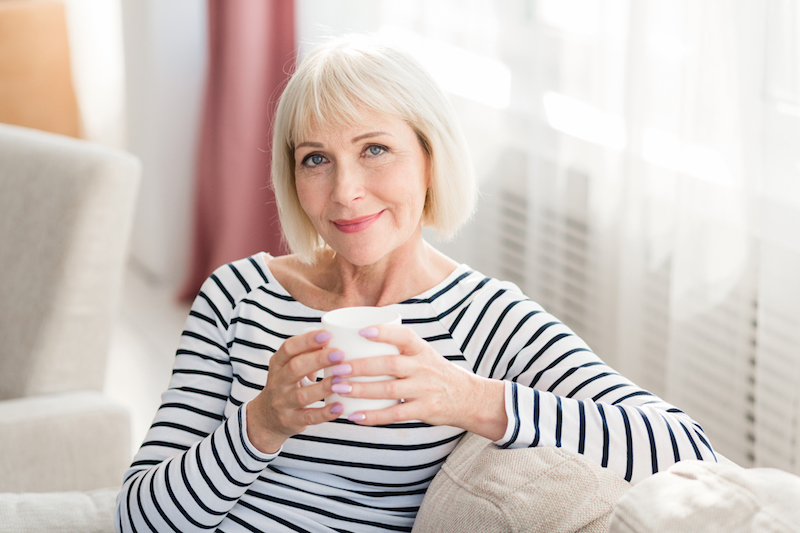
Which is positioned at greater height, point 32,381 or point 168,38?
point 168,38

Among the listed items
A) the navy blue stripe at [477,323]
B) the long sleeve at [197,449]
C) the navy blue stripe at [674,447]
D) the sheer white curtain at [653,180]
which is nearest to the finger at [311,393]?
the long sleeve at [197,449]

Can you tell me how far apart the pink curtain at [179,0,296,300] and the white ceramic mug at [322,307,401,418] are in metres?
2.37

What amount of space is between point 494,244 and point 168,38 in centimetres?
192

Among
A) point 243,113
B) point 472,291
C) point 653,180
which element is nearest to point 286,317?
point 472,291

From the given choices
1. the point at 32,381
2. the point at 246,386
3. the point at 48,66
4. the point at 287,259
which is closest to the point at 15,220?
the point at 32,381

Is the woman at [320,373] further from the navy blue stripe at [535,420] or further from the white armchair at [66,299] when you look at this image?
the white armchair at [66,299]

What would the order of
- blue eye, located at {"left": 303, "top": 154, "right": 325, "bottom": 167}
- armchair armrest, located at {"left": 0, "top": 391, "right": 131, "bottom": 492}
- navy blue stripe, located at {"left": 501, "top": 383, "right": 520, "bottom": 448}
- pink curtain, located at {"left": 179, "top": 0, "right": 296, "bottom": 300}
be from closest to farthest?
navy blue stripe, located at {"left": 501, "top": 383, "right": 520, "bottom": 448}, blue eye, located at {"left": 303, "top": 154, "right": 325, "bottom": 167}, armchair armrest, located at {"left": 0, "top": 391, "right": 131, "bottom": 492}, pink curtain, located at {"left": 179, "top": 0, "right": 296, "bottom": 300}

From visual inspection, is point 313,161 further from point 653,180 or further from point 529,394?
point 653,180

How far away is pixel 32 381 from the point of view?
167 cm

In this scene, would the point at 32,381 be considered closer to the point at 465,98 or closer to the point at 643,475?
the point at 643,475

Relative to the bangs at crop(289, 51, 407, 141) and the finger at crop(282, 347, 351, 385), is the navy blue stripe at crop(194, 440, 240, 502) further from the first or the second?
the bangs at crop(289, 51, 407, 141)

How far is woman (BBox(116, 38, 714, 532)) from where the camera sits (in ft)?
3.42

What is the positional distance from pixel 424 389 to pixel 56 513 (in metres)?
0.68

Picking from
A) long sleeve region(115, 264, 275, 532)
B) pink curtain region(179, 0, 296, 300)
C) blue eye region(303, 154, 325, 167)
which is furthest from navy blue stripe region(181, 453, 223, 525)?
pink curtain region(179, 0, 296, 300)
